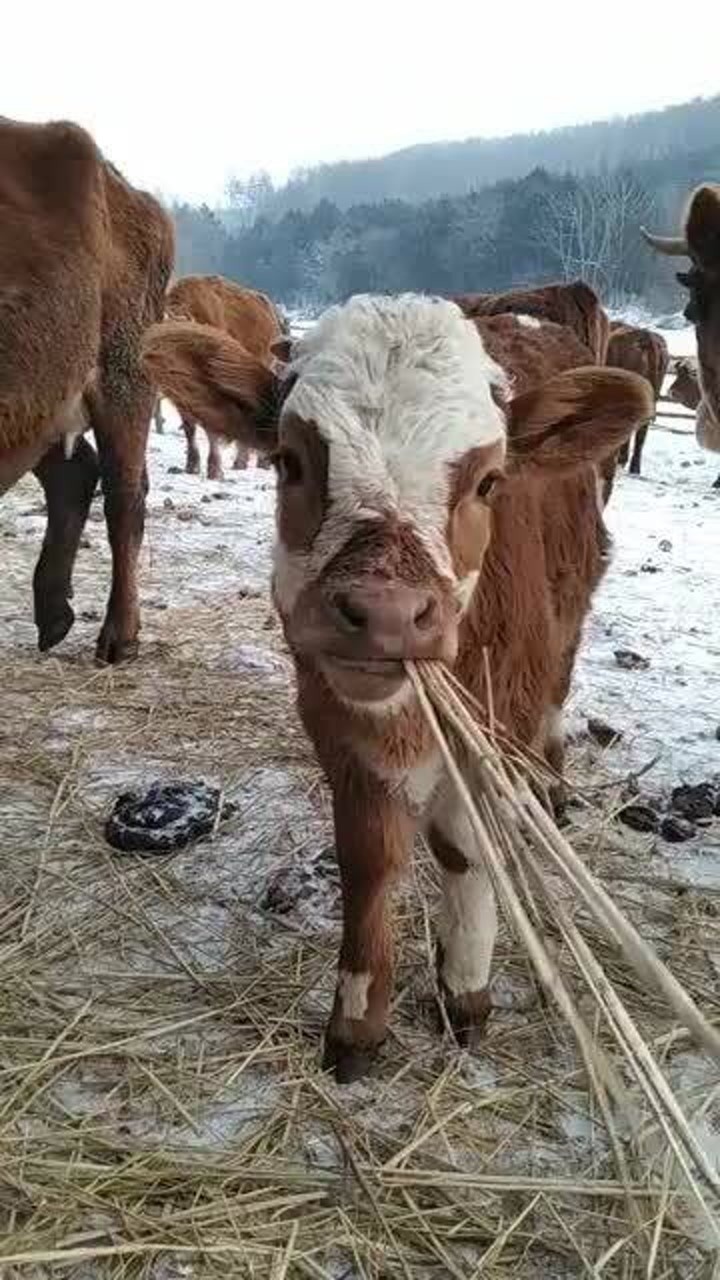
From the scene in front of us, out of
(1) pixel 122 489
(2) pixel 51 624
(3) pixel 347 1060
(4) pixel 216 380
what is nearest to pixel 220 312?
(1) pixel 122 489

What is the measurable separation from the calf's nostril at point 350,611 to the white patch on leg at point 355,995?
4.06ft

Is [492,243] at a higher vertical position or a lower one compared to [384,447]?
lower

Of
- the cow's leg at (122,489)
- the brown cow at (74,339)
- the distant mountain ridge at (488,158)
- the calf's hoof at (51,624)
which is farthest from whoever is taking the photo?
the distant mountain ridge at (488,158)

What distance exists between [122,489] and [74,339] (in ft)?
3.51

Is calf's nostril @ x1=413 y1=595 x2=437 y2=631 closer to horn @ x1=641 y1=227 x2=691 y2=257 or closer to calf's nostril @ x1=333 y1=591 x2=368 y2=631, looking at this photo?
calf's nostril @ x1=333 y1=591 x2=368 y2=631

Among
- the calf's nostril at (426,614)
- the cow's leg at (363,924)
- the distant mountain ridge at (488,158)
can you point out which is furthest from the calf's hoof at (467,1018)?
the distant mountain ridge at (488,158)

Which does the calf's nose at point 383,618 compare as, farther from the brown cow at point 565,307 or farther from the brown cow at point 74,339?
the brown cow at point 74,339

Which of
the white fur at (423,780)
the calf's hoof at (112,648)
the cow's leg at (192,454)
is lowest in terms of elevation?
the cow's leg at (192,454)

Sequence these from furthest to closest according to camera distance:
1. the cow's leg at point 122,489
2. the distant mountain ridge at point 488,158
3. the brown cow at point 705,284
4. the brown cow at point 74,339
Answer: the distant mountain ridge at point 488,158 → the cow's leg at point 122,489 → the brown cow at point 74,339 → the brown cow at point 705,284

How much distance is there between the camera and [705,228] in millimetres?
4605

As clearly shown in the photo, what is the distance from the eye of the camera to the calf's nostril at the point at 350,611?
6.22ft

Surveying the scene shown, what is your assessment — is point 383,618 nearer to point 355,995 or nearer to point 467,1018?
point 355,995

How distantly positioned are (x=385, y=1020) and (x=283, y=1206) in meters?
0.59

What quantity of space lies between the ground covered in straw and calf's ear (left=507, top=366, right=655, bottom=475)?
152cm
